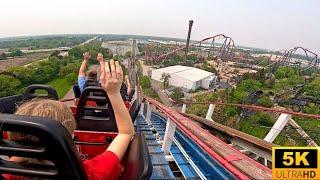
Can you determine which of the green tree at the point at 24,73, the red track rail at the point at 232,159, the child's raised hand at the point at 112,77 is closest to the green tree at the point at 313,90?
the green tree at the point at 24,73

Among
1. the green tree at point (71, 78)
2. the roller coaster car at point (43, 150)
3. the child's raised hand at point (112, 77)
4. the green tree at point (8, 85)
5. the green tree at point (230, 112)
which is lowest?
the green tree at point (8, 85)

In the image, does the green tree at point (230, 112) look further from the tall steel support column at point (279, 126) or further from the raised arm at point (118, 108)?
the raised arm at point (118, 108)

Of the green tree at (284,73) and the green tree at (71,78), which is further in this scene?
the green tree at (284,73)

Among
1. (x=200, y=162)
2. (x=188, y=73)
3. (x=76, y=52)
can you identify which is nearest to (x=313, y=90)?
(x=188, y=73)

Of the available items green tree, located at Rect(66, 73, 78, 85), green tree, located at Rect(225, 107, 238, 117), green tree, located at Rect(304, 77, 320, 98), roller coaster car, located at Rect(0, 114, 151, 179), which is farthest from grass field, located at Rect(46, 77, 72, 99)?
roller coaster car, located at Rect(0, 114, 151, 179)

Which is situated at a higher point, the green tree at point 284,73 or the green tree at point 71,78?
the green tree at point 284,73

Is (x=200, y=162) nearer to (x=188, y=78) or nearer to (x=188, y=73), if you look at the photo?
(x=188, y=78)
